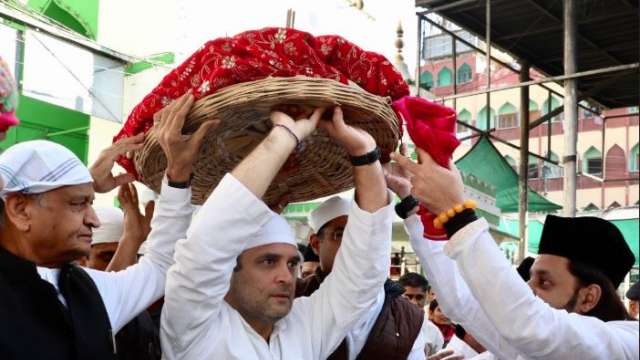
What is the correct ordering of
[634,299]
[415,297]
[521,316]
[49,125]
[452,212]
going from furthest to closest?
[49,125]
[415,297]
[634,299]
[452,212]
[521,316]

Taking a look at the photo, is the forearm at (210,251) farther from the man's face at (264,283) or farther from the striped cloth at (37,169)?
the striped cloth at (37,169)

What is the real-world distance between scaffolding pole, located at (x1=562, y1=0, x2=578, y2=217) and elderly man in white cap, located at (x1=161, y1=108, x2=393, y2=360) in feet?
21.1

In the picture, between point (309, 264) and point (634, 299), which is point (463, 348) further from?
point (634, 299)

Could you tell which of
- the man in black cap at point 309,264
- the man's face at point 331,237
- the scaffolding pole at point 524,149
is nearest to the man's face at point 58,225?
the man's face at point 331,237

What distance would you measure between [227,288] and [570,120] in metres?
7.07

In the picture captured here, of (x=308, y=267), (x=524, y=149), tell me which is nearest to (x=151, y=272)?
(x=308, y=267)

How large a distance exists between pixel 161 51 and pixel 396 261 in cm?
628

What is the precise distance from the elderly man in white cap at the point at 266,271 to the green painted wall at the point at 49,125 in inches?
391

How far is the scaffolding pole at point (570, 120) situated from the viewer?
860cm

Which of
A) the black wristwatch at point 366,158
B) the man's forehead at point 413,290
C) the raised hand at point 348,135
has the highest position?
the raised hand at point 348,135

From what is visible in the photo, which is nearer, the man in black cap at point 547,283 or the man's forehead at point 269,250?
the man in black cap at point 547,283

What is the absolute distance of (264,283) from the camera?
9.04 ft

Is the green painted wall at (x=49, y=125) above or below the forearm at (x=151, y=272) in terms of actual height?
above

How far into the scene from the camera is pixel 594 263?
2.72m
